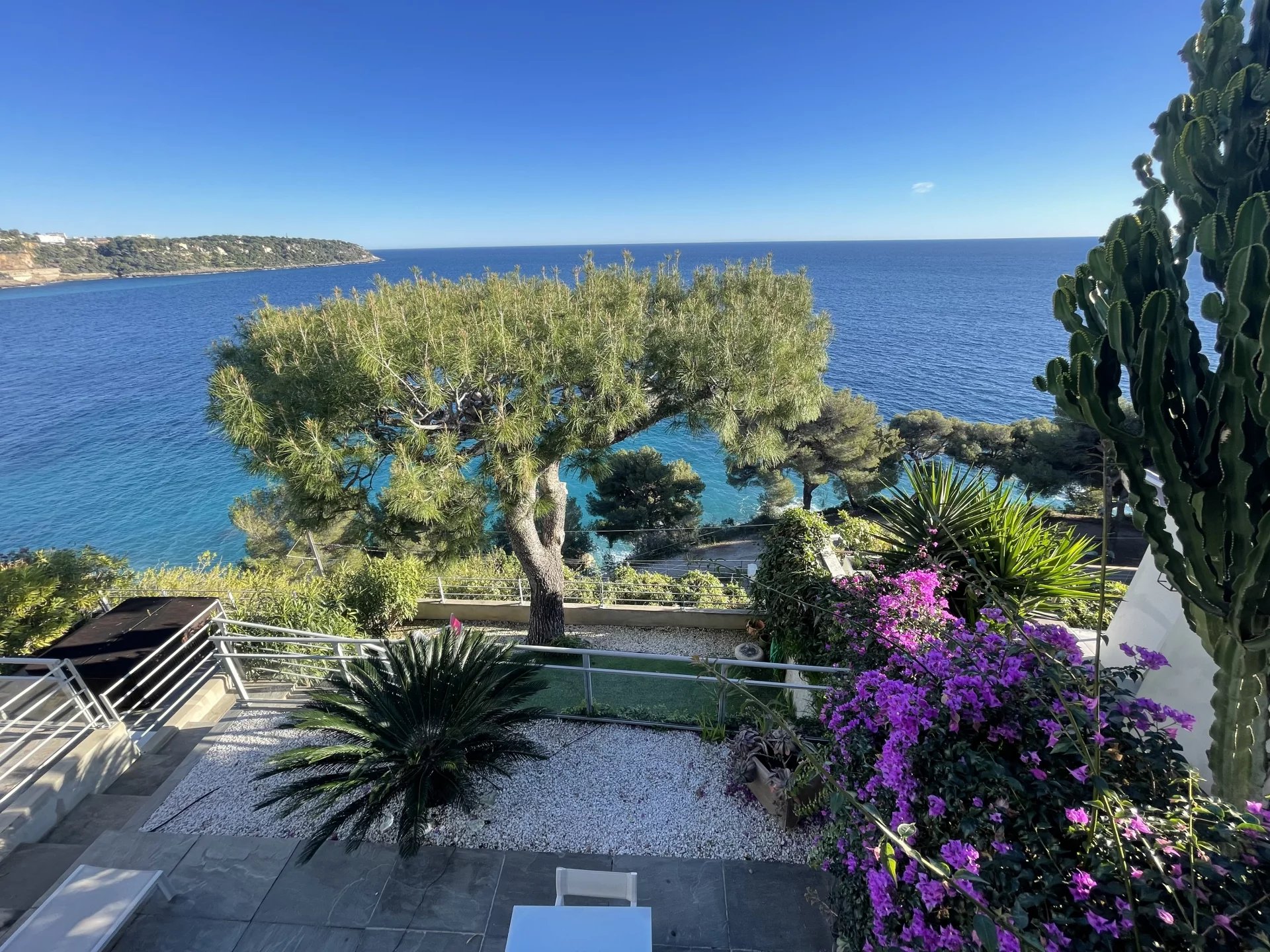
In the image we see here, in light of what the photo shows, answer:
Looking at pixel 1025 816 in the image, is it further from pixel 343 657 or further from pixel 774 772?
pixel 343 657

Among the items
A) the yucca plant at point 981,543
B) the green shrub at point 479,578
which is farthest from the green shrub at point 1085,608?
the green shrub at point 479,578

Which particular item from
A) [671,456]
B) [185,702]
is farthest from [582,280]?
[671,456]

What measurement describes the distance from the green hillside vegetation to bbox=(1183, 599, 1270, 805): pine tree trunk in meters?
189

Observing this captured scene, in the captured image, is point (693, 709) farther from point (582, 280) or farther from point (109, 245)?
point (109, 245)

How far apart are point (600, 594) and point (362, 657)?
18.5 feet

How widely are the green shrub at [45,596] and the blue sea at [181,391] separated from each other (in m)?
3.12

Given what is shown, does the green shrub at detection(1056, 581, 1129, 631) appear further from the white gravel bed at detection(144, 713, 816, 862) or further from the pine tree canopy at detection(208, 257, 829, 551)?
the pine tree canopy at detection(208, 257, 829, 551)

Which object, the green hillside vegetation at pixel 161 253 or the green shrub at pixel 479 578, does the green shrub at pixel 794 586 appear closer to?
the green shrub at pixel 479 578

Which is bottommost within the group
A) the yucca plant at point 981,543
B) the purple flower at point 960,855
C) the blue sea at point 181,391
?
the blue sea at point 181,391

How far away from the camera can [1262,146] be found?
7.41ft

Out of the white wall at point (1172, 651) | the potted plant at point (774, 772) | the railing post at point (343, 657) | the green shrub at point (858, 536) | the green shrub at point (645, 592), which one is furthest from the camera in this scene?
the green shrub at point (645, 592)

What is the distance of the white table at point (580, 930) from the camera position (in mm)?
2609

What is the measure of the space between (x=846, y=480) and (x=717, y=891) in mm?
17515

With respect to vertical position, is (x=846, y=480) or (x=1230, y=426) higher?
(x=1230, y=426)
